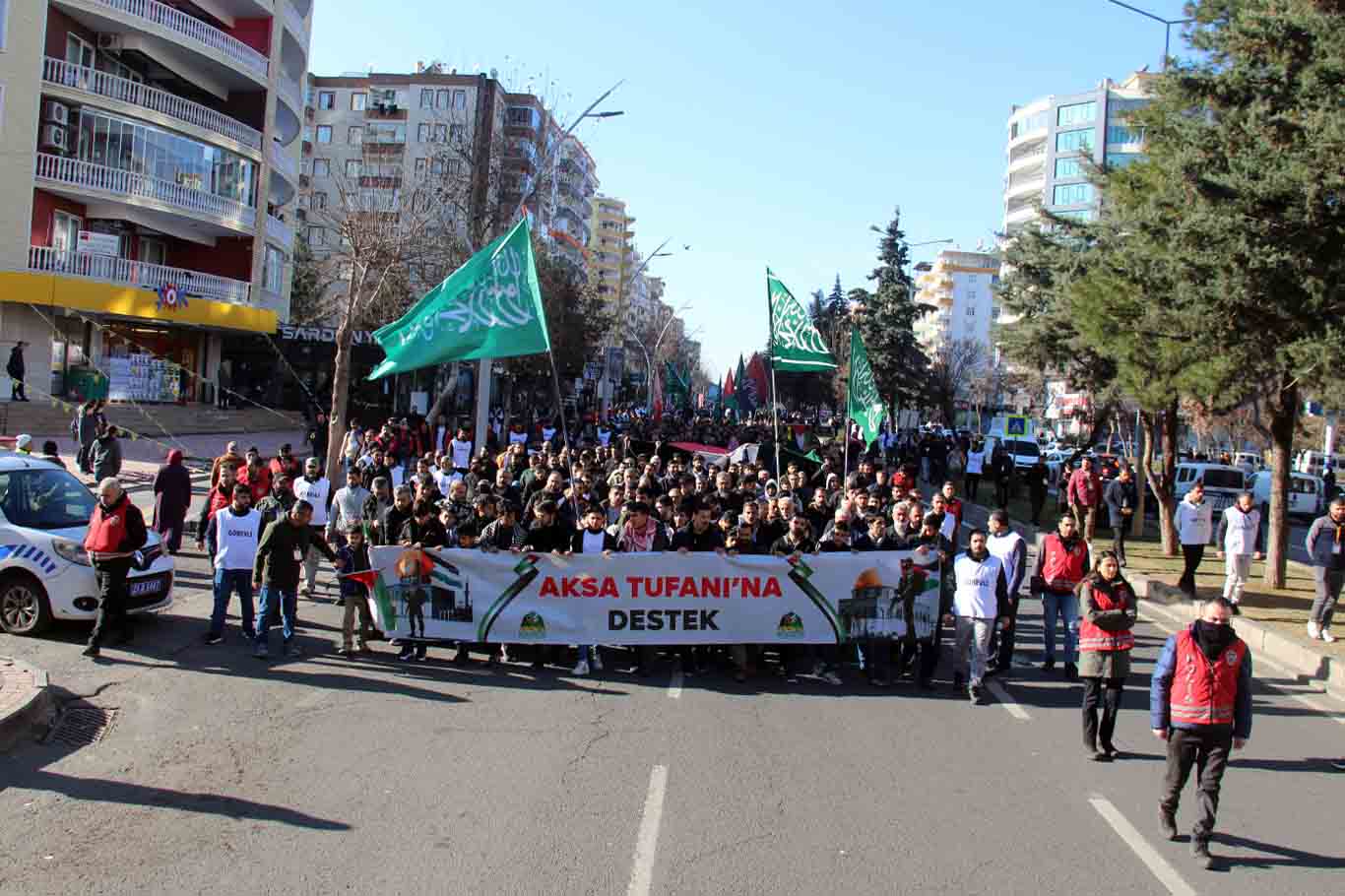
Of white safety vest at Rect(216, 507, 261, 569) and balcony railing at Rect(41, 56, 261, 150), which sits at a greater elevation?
balcony railing at Rect(41, 56, 261, 150)

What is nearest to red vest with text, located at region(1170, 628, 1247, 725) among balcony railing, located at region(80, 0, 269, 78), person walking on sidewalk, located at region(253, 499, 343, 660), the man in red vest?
the man in red vest

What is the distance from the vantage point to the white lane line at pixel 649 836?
5609 mm

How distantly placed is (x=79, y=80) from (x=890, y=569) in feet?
111

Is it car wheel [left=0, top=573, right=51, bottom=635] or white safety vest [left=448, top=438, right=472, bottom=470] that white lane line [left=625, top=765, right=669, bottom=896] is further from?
white safety vest [left=448, top=438, right=472, bottom=470]

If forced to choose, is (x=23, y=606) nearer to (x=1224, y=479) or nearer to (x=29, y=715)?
(x=29, y=715)

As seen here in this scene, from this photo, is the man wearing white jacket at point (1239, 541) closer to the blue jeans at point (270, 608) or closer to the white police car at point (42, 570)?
the blue jeans at point (270, 608)

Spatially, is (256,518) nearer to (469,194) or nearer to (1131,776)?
(1131,776)

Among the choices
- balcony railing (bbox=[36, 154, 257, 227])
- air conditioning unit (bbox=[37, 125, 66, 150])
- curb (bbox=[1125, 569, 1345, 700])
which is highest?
air conditioning unit (bbox=[37, 125, 66, 150])

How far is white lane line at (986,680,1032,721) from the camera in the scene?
954cm

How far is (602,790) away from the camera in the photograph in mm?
7055

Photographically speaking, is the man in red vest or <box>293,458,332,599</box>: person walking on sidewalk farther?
<box>293,458,332,599</box>: person walking on sidewalk

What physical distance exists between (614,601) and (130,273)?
3157cm

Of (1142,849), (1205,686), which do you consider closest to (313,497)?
(1142,849)

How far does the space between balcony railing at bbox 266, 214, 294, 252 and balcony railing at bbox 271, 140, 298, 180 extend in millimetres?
1983
